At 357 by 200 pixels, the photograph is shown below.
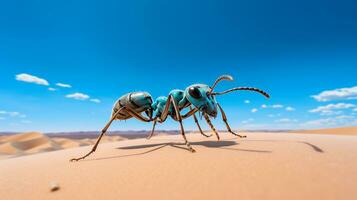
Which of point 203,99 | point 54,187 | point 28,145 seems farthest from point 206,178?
point 28,145

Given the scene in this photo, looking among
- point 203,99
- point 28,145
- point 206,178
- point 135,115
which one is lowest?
point 206,178

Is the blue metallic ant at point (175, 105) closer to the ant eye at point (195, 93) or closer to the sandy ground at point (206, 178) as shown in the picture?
the ant eye at point (195, 93)

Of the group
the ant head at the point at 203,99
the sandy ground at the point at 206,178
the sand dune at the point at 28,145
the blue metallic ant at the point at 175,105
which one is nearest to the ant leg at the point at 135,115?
the blue metallic ant at the point at 175,105

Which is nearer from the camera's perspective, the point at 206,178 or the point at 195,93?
the point at 206,178

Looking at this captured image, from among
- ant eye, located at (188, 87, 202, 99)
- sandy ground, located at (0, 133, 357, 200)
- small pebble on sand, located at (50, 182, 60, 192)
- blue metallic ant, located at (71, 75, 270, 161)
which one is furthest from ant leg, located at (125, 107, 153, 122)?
small pebble on sand, located at (50, 182, 60, 192)

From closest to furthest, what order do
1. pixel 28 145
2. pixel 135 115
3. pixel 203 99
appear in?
pixel 203 99
pixel 135 115
pixel 28 145

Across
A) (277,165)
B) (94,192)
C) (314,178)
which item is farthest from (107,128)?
(314,178)

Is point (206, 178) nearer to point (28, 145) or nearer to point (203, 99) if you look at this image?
point (203, 99)

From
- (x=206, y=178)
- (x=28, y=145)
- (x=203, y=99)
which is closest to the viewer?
(x=206, y=178)

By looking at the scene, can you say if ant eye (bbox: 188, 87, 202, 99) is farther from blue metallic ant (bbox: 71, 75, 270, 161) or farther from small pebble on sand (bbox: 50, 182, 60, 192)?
small pebble on sand (bbox: 50, 182, 60, 192)

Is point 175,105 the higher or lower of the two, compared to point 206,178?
higher
